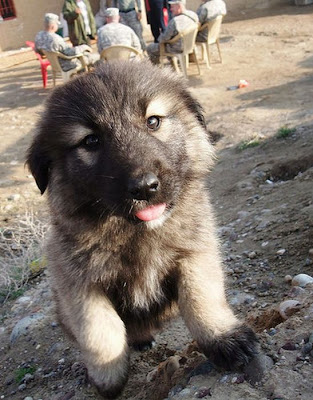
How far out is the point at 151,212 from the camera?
262cm

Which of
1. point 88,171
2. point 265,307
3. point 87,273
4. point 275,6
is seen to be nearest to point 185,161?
point 88,171

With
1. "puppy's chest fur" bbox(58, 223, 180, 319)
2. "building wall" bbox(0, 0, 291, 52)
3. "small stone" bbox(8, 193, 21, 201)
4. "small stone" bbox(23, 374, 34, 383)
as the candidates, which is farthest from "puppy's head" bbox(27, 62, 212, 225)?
"building wall" bbox(0, 0, 291, 52)

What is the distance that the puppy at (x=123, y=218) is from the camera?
2691mm

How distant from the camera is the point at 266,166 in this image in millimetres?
6258

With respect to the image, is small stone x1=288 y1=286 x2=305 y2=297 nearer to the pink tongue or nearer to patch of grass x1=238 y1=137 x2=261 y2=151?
the pink tongue

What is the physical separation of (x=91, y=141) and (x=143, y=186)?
1.52 feet

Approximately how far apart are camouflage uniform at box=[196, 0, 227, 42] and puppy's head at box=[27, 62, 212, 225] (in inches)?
411

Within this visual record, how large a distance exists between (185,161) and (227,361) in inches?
41.6

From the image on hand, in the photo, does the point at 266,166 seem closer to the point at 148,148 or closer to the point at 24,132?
the point at 148,148

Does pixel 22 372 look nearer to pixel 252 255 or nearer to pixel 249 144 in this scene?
pixel 252 255

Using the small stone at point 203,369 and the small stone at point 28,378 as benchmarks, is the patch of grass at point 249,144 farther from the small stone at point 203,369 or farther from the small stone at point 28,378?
the small stone at point 203,369

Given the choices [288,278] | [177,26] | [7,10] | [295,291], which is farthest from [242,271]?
[7,10]

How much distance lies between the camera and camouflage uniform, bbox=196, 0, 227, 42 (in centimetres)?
1286

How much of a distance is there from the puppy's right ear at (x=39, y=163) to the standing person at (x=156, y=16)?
1205 centimetres
